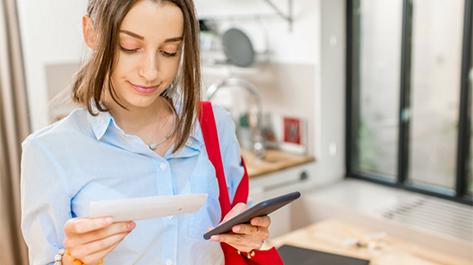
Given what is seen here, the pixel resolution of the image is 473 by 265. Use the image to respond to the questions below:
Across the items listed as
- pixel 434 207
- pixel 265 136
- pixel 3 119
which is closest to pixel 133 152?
pixel 3 119

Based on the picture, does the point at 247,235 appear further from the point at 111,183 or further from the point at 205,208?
the point at 111,183

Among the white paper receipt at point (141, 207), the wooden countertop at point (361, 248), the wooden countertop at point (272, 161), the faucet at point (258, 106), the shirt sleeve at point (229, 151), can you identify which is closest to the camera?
the white paper receipt at point (141, 207)

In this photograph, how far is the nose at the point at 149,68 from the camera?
0.74 metres

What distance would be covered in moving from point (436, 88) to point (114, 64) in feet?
5.60

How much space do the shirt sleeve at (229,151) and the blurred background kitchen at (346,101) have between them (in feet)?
2.43

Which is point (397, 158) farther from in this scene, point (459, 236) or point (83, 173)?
point (83, 173)

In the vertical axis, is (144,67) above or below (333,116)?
above

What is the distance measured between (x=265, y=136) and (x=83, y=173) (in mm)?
1882

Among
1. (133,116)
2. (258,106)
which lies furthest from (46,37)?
(133,116)

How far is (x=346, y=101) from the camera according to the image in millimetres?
2410

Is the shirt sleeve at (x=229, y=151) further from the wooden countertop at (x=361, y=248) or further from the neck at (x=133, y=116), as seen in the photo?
the wooden countertop at (x=361, y=248)

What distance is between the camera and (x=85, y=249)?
0.68m

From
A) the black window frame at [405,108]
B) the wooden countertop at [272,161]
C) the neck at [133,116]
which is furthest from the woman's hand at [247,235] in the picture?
the black window frame at [405,108]

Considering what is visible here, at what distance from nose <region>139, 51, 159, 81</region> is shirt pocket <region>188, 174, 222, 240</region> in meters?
0.23
